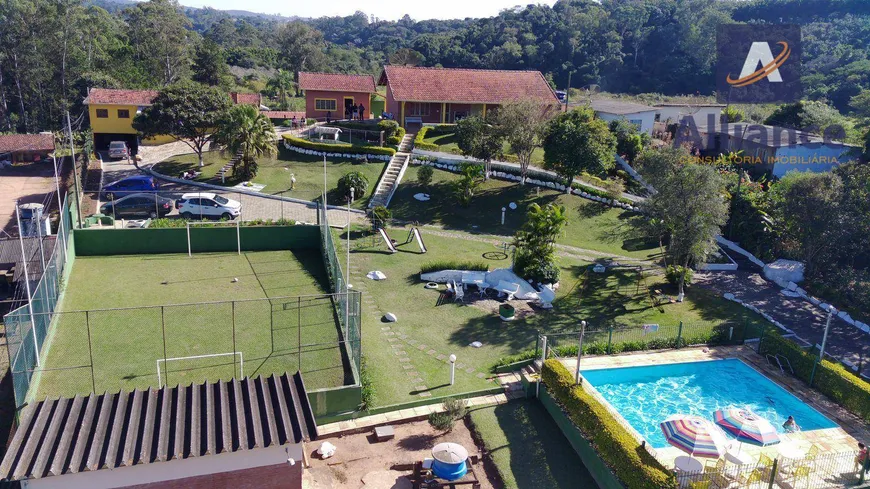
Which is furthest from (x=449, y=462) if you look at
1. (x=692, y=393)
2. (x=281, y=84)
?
(x=281, y=84)

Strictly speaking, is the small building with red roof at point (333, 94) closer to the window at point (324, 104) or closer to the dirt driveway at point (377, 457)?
the window at point (324, 104)

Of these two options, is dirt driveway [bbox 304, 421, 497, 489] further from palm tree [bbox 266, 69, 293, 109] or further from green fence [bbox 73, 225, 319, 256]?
palm tree [bbox 266, 69, 293, 109]

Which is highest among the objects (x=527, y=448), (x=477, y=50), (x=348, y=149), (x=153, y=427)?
(x=477, y=50)

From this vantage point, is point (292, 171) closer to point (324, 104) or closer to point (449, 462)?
point (324, 104)

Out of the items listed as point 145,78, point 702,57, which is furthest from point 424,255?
point 702,57

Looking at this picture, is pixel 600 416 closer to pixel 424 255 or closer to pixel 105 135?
pixel 424 255

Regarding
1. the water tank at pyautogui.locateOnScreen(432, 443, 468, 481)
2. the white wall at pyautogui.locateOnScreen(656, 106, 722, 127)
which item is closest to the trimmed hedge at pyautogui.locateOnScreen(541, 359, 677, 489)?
the water tank at pyautogui.locateOnScreen(432, 443, 468, 481)

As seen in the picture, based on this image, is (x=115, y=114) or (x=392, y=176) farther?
(x=115, y=114)
